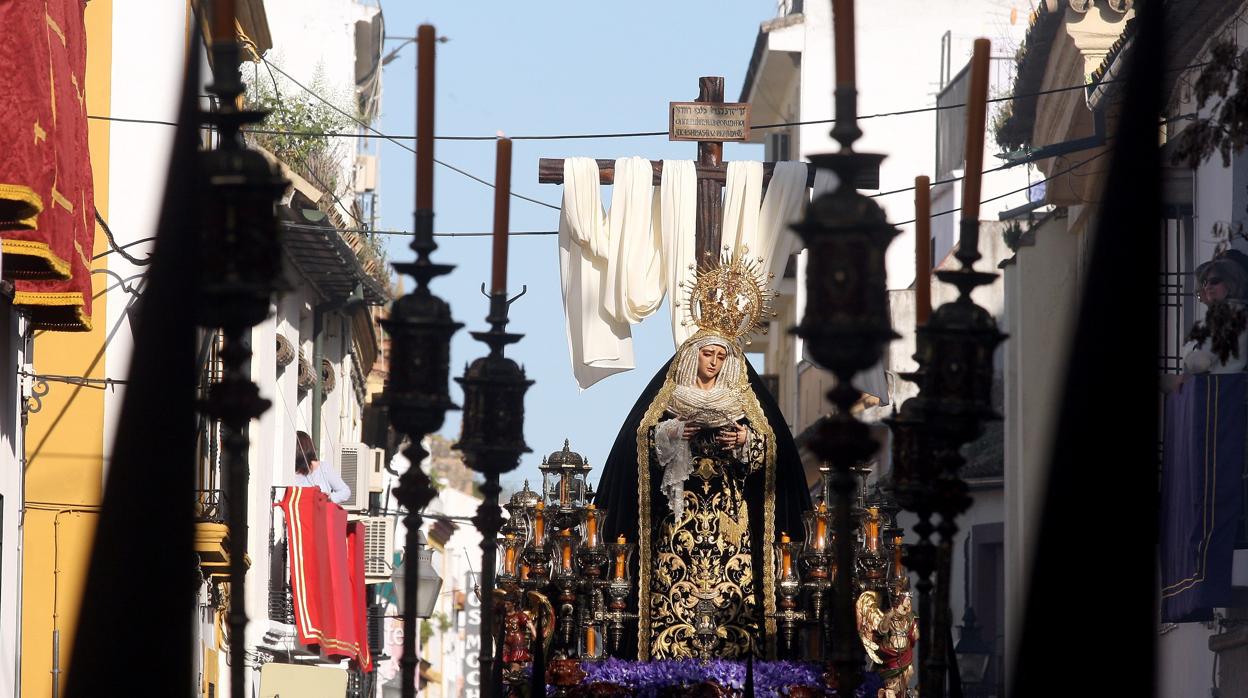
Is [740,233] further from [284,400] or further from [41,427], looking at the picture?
[284,400]

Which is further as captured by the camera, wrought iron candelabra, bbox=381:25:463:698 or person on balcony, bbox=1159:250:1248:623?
person on balcony, bbox=1159:250:1248:623

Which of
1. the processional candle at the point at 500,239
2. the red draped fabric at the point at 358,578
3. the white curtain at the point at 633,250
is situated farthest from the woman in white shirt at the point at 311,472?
the processional candle at the point at 500,239

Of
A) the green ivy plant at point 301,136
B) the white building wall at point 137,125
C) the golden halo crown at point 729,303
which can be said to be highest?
the green ivy plant at point 301,136

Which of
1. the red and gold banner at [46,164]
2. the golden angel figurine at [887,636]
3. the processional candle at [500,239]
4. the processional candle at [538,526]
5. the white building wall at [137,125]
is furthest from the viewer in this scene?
the white building wall at [137,125]

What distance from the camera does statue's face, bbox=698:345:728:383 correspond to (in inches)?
487

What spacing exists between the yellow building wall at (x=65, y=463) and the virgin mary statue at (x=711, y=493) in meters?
4.60

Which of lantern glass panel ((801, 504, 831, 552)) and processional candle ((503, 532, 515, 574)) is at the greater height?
lantern glass panel ((801, 504, 831, 552))

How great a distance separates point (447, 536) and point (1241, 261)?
4027cm

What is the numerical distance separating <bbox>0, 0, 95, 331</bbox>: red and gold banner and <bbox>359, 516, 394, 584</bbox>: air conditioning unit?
1757cm

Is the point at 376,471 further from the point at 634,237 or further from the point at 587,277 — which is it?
the point at 634,237

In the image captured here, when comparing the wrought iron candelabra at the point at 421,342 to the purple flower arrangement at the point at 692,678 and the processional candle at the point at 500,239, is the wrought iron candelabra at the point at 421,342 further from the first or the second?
the purple flower arrangement at the point at 692,678

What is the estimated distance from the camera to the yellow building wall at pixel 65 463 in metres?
15.1

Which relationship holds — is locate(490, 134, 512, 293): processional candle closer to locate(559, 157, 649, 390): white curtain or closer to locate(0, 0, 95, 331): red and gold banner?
locate(0, 0, 95, 331): red and gold banner

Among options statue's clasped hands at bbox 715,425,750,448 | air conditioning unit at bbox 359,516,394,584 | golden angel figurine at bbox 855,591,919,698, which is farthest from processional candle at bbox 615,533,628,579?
air conditioning unit at bbox 359,516,394,584
